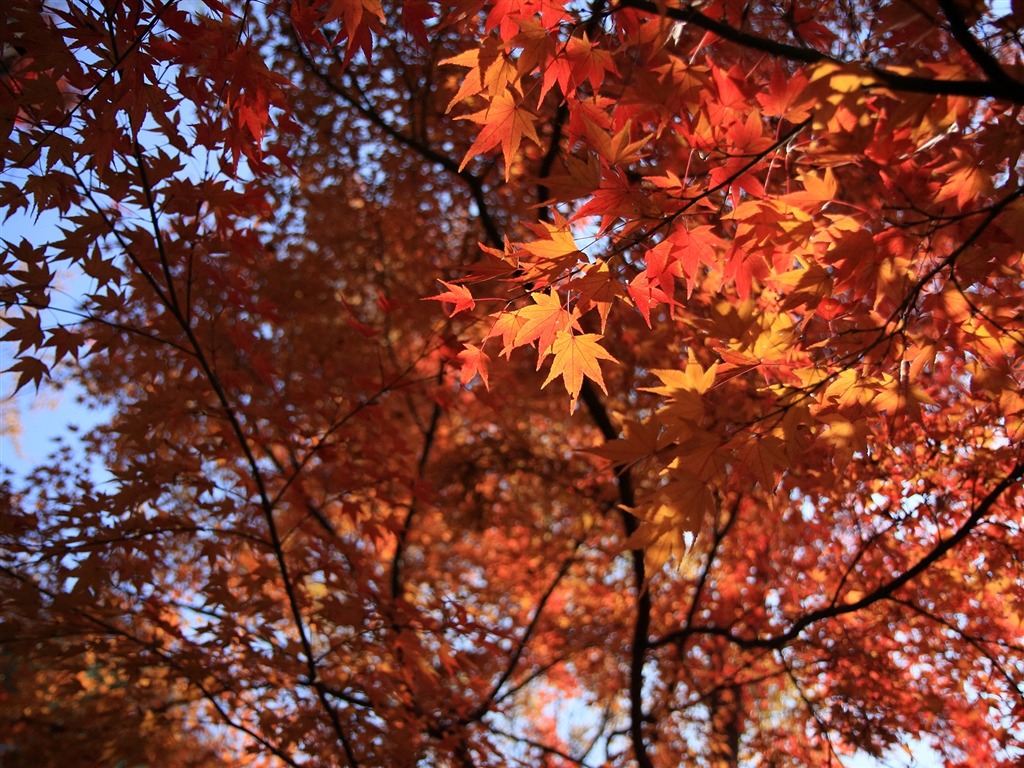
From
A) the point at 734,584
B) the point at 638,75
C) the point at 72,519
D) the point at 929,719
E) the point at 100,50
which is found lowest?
the point at 929,719

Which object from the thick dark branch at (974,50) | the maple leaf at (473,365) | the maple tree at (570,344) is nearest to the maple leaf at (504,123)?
the maple tree at (570,344)

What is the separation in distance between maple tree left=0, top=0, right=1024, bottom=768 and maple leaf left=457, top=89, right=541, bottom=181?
A: 11mm

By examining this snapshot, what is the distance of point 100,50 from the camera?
2.04 m

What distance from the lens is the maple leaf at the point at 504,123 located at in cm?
186

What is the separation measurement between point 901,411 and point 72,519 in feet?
10.9

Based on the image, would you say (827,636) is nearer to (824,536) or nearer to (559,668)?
(824,536)

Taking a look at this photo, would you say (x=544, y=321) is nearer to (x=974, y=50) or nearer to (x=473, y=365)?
(x=473, y=365)

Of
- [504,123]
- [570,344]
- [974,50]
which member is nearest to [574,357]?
[570,344]

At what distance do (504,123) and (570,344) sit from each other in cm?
64

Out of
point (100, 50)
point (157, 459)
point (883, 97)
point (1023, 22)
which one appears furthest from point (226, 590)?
point (1023, 22)

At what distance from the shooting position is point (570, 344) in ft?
6.36

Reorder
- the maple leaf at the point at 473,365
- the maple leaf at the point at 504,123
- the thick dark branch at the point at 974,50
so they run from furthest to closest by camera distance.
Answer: the maple leaf at the point at 473,365, the maple leaf at the point at 504,123, the thick dark branch at the point at 974,50

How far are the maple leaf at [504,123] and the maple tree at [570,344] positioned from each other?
0.4 inches

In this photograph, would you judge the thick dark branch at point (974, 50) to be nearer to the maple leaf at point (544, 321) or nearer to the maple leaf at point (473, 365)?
the maple leaf at point (544, 321)
